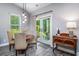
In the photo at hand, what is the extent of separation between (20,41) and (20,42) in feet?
0.07

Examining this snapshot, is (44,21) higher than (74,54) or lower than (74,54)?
higher

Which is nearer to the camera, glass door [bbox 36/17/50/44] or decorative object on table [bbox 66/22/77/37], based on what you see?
decorative object on table [bbox 66/22/77/37]

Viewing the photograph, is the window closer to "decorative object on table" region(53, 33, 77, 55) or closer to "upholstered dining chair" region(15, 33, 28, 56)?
"upholstered dining chair" region(15, 33, 28, 56)

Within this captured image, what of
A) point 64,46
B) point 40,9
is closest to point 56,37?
point 64,46

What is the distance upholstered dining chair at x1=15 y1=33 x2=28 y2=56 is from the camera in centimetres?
210

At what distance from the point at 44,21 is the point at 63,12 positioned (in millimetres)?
441

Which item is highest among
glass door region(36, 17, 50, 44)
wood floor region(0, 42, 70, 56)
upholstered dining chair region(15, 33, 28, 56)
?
glass door region(36, 17, 50, 44)

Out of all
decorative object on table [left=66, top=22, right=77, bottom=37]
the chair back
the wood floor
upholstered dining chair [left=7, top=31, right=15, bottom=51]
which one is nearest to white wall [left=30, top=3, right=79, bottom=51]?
decorative object on table [left=66, top=22, right=77, bottom=37]

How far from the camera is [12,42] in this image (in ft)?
6.86

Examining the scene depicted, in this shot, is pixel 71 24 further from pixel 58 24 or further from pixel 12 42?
pixel 12 42

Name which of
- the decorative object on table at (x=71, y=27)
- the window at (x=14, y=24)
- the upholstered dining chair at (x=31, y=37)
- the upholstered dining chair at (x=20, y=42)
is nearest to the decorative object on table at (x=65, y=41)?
the decorative object on table at (x=71, y=27)

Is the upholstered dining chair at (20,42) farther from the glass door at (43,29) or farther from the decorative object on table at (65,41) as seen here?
the decorative object on table at (65,41)

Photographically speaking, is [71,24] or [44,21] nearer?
[71,24]

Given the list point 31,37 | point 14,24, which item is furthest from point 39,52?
point 14,24
